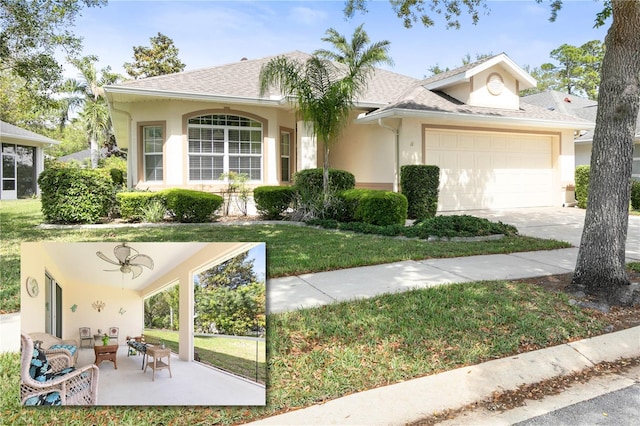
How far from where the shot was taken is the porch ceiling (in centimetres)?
251

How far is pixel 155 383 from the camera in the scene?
98.0 inches

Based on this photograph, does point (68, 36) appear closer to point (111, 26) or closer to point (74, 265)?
point (111, 26)

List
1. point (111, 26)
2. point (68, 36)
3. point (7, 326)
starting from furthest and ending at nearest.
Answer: point (111, 26)
point (68, 36)
point (7, 326)

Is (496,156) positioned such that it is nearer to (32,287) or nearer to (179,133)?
(179,133)

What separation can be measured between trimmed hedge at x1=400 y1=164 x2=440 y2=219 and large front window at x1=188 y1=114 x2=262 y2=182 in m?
4.45

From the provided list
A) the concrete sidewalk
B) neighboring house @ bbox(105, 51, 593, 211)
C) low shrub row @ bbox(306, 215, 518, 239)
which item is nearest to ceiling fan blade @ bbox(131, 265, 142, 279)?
the concrete sidewalk

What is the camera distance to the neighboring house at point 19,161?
20.7 metres

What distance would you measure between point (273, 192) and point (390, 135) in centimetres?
450

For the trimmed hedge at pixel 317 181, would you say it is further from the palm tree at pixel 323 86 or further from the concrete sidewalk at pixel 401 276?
the concrete sidewalk at pixel 401 276

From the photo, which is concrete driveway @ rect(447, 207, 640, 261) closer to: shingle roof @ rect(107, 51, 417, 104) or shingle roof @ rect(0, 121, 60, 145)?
shingle roof @ rect(107, 51, 417, 104)

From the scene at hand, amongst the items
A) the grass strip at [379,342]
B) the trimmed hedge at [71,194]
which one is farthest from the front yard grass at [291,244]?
the grass strip at [379,342]

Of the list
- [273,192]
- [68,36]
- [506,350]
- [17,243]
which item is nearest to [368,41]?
[273,192]

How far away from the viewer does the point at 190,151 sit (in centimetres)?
1285

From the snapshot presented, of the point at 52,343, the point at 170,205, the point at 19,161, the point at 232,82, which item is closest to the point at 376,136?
the point at 232,82
